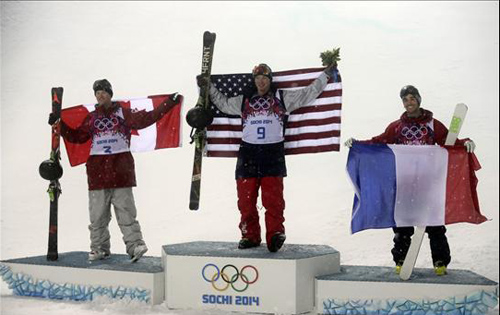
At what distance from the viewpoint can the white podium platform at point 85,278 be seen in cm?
523

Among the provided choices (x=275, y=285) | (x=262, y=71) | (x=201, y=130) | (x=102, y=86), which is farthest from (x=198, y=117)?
(x=275, y=285)

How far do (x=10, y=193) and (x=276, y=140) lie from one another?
9.59 meters

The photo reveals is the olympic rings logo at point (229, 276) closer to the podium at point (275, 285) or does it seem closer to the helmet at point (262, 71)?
the podium at point (275, 285)

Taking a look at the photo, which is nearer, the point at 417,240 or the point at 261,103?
the point at 417,240

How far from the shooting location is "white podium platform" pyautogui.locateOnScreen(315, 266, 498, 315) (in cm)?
458

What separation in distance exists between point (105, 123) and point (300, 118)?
1711mm

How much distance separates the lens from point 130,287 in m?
5.27

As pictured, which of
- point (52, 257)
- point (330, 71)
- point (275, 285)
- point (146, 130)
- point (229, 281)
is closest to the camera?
point (275, 285)

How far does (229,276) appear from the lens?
4.95 meters

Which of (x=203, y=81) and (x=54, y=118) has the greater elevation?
(x=203, y=81)

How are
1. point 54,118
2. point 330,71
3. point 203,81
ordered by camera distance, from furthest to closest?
point 54,118 < point 203,81 < point 330,71

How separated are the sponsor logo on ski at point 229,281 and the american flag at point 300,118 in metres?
1.19

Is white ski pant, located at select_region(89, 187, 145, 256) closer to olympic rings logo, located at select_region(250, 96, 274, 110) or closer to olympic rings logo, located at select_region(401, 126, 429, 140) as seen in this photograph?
olympic rings logo, located at select_region(250, 96, 274, 110)

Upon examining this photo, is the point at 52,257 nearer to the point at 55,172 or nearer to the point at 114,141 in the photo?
the point at 55,172
